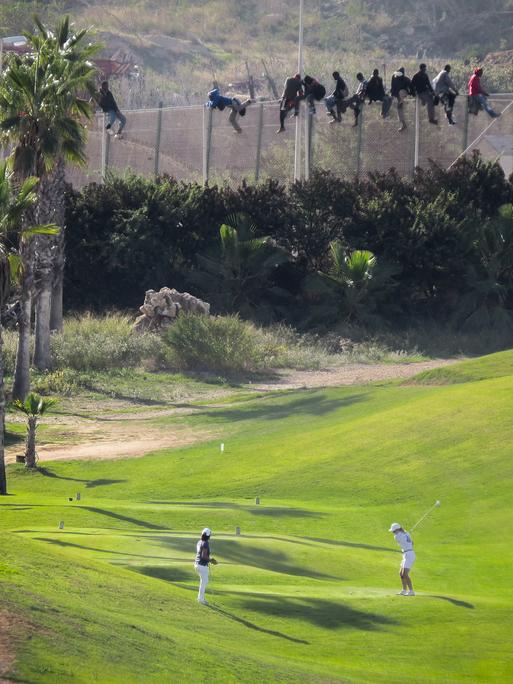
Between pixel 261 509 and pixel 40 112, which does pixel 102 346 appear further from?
pixel 261 509

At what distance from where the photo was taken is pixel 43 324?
46.6 metres

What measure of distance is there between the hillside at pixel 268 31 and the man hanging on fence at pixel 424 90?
57.5m

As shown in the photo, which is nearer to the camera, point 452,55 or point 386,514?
point 386,514

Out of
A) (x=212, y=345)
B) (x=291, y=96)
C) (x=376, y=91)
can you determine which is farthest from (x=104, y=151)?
(x=212, y=345)

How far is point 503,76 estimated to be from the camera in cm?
10431

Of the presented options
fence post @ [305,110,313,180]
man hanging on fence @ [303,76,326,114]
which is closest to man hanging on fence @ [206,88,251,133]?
fence post @ [305,110,313,180]

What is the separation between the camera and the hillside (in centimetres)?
11879

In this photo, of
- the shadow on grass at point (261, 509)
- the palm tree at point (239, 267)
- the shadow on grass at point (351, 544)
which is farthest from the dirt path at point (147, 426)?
the shadow on grass at point (351, 544)

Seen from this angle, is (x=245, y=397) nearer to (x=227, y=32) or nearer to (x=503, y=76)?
(x=503, y=76)

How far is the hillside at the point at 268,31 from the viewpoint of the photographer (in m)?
119

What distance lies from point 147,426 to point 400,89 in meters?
21.4

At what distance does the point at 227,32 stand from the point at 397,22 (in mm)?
15998

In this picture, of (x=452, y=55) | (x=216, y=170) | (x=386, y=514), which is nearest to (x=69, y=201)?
(x=216, y=170)

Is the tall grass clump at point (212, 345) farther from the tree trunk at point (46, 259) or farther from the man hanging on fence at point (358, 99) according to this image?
the man hanging on fence at point (358, 99)
